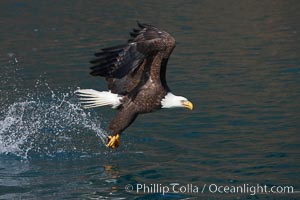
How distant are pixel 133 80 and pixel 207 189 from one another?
1449 mm

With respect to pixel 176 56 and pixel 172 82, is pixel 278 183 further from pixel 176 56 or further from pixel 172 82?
pixel 176 56

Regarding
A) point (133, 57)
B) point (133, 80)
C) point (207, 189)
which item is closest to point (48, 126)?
point (133, 80)

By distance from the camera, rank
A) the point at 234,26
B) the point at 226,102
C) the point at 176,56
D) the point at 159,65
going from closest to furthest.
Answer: the point at 159,65
the point at 226,102
the point at 176,56
the point at 234,26

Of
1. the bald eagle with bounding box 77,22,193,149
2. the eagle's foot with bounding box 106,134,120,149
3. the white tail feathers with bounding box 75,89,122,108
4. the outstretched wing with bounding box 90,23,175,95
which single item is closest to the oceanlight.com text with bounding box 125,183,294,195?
the eagle's foot with bounding box 106,134,120,149

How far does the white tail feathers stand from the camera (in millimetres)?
8133

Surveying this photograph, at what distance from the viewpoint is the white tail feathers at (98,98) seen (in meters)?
8.13

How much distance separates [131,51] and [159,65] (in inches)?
12.2

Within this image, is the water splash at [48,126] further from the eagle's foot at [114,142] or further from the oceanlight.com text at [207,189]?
the oceanlight.com text at [207,189]

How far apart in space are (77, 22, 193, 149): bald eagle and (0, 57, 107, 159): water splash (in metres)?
0.63

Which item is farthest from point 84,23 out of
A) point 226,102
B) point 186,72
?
point 226,102

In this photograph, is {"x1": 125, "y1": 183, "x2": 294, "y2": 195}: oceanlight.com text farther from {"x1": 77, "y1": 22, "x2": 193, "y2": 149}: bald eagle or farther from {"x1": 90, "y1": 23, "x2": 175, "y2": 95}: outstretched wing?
{"x1": 90, "y1": 23, "x2": 175, "y2": 95}: outstretched wing

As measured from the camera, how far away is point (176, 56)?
12.5 metres

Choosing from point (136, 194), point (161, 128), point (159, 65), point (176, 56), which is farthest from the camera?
point (176, 56)

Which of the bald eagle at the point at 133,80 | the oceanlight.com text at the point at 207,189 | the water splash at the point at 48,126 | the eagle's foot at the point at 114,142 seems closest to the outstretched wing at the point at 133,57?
the bald eagle at the point at 133,80
